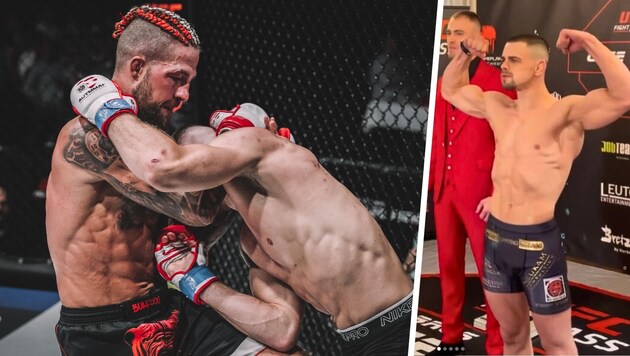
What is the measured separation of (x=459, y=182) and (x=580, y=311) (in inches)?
58.8

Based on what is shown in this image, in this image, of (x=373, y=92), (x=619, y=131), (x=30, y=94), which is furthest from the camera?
(x=619, y=131)

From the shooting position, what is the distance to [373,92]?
1.99 m

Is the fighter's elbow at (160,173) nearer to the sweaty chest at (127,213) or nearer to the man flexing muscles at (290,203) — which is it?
the man flexing muscles at (290,203)

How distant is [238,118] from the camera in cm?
203

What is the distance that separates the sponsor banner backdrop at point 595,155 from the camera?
8.55ft

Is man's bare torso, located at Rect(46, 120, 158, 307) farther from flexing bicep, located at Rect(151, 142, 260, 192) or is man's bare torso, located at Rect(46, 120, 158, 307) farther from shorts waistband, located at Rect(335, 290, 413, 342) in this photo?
shorts waistband, located at Rect(335, 290, 413, 342)

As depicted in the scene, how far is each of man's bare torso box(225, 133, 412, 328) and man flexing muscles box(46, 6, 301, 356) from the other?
0.39ft

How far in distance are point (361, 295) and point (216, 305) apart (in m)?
0.53

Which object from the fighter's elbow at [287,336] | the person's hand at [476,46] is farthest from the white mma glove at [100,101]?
the person's hand at [476,46]

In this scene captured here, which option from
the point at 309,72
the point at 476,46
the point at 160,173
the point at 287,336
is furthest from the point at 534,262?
the point at 160,173

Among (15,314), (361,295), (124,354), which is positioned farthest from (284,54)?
(15,314)

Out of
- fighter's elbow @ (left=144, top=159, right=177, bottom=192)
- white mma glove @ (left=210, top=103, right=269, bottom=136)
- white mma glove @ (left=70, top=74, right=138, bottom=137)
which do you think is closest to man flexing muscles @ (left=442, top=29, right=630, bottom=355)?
white mma glove @ (left=210, top=103, right=269, bottom=136)

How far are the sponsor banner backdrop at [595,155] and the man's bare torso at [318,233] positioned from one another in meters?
1.04

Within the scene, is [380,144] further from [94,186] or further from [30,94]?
[30,94]
